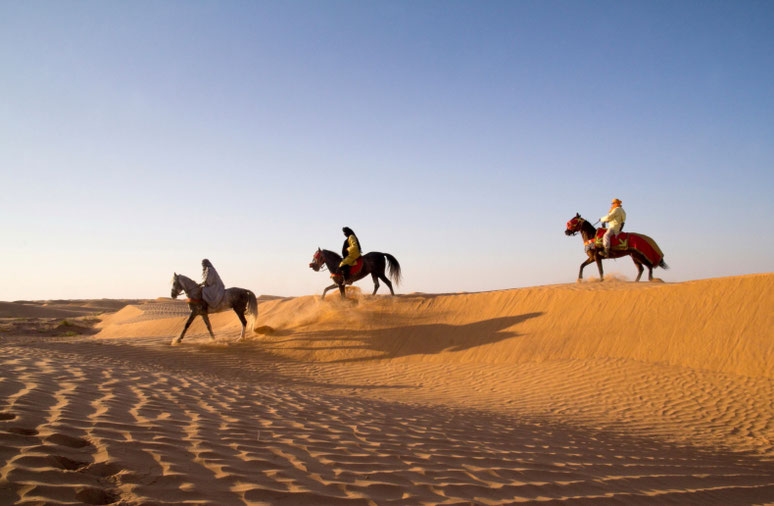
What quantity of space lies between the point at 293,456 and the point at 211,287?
34.7ft

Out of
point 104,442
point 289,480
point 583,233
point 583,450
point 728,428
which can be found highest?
point 583,233

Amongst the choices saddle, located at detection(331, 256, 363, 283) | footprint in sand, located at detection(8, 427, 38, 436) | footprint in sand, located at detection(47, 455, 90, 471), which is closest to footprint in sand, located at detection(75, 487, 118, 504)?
footprint in sand, located at detection(47, 455, 90, 471)

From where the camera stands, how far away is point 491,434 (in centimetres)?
478

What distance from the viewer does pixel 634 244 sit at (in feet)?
44.5

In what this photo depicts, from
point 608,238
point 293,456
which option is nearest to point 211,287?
point 293,456

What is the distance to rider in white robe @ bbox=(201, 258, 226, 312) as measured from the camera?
12.4m

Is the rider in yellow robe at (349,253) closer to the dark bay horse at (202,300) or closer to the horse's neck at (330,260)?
the horse's neck at (330,260)

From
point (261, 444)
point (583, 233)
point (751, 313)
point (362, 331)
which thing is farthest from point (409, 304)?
point (261, 444)

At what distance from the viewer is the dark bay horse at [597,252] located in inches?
537

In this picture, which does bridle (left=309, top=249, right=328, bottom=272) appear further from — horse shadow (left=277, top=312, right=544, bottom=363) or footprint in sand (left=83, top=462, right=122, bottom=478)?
footprint in sand (left=83, top=462, right=122, bottom=478)

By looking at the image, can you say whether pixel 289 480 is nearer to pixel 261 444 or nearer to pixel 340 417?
pixel 261 444

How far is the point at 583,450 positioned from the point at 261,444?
341 cm

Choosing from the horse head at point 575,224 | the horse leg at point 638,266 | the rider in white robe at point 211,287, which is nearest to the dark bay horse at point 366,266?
the rider in white robe at point 211,287

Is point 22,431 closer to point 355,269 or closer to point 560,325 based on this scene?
point 355,269
